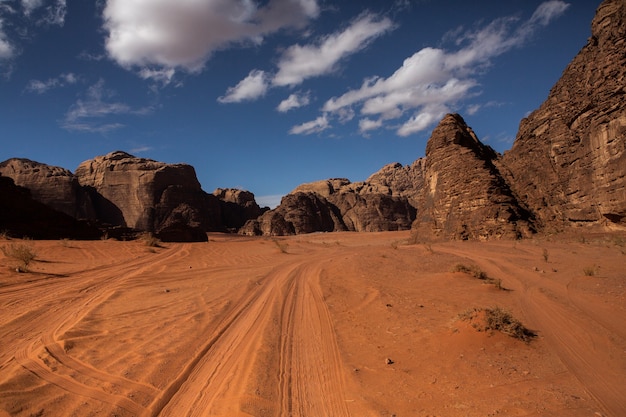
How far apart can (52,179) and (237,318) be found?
60.0 m

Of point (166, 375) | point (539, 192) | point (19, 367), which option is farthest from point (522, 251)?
point (19, 367)

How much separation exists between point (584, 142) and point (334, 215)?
55660mm

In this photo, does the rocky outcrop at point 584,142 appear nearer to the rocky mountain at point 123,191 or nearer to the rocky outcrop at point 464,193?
the rocky outcrop at point 464,193

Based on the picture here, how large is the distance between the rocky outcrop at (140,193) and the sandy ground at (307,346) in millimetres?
48633

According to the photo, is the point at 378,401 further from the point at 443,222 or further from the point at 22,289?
the point at 443,222

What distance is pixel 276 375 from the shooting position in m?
4.04

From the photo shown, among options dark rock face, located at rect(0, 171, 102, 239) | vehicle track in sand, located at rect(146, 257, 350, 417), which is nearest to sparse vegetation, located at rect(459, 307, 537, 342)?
vehicle track in sand, located at rect(146, 257, 350, 417)

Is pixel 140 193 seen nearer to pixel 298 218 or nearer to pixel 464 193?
pixel 298 218

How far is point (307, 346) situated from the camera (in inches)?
199

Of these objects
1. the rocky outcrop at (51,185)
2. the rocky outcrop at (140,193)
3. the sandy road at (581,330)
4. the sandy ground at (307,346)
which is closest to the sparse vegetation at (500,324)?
the sandy ground at (307,346)

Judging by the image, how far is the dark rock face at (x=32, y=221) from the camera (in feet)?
54.7

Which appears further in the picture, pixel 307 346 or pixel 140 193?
pixel 140 193

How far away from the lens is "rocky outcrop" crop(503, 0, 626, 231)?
15781 millimetres

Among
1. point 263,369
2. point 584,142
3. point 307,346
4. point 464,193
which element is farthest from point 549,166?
point 263,369
